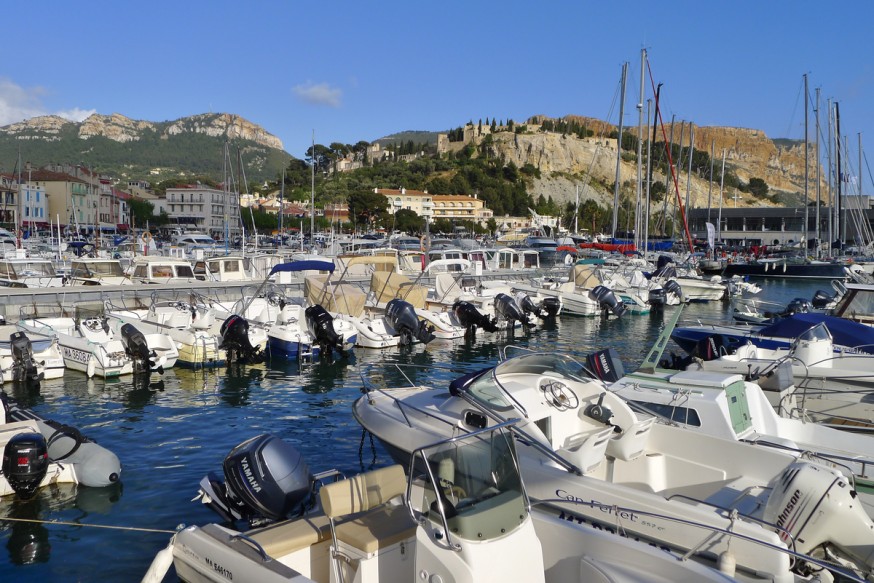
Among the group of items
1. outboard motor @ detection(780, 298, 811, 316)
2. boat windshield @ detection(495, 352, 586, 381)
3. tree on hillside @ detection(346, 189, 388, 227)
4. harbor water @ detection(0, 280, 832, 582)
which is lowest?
harbor water @ detection(0, 280, 832, 582)

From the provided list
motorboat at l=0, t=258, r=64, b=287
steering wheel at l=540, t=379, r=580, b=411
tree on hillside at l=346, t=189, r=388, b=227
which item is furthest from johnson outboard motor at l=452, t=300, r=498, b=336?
tree on hillside at l=346, t=189, r=388, b=227

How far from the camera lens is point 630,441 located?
25.6 feet

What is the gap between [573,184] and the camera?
154 meters

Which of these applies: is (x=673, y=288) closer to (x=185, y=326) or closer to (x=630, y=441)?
(x=185, y=326)

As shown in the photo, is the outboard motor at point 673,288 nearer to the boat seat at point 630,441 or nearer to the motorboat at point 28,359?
the motorboat at point 28,359

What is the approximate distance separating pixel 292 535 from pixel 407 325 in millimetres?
14900

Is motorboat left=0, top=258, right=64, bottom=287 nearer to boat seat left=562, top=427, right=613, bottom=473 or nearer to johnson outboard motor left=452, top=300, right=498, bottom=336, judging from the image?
johnson outboard motor left=452, top=300, right=498, bottom=336

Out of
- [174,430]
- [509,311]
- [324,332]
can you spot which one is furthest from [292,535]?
[509,311]

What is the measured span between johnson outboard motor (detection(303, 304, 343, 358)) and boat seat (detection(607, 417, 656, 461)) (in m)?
12.2

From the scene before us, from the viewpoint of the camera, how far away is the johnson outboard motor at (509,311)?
2403 cm

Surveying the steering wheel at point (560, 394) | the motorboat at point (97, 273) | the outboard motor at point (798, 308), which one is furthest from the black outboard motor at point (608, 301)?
the steering wheel at point (560, 394)

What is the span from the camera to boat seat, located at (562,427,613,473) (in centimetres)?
734

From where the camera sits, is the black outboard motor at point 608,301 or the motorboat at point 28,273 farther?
the black outboard motor at point 608,301

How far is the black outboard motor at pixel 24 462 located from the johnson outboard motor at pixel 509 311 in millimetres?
16597
